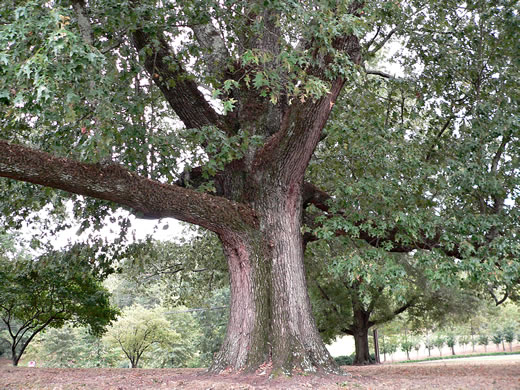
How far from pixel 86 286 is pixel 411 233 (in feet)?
26.2

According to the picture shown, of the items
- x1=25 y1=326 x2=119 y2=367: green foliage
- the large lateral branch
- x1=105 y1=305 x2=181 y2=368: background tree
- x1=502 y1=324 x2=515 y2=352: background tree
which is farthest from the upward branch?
x1=502 y1=324 x2=515 y2=352: background tree

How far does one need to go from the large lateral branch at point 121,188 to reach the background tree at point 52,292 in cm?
375

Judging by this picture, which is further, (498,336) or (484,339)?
(484,339)

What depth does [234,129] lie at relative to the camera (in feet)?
23.8

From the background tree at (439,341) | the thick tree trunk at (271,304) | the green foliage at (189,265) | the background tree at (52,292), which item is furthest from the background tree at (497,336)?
the thick tree trunk at (271,304)

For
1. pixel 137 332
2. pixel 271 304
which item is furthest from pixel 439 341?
pixel 271 304

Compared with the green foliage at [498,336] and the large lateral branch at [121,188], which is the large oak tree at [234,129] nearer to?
the large lateral branch at [121,188]

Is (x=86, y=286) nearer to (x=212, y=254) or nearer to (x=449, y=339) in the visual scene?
(x=212, y=254)

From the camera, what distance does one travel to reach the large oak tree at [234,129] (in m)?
4.77

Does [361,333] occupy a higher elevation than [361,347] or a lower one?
higher

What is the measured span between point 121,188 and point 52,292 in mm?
6474

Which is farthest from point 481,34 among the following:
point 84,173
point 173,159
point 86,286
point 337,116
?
point 86,286

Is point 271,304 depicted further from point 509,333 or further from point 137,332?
point 509,333

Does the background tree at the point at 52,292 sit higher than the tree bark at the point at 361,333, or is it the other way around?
the background tree at the point at 52,292
